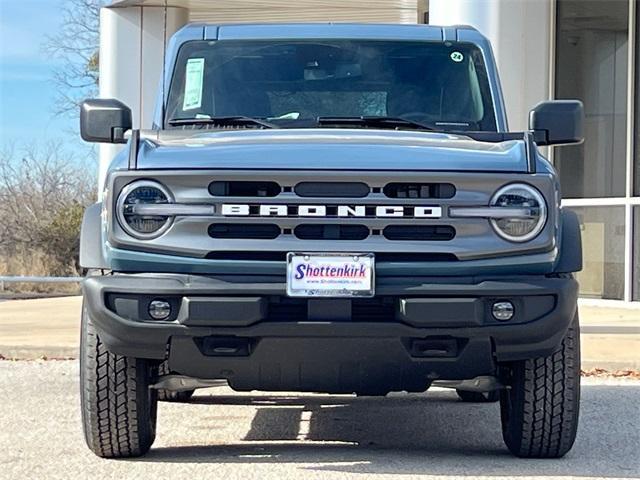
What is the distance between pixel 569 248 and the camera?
521 cm

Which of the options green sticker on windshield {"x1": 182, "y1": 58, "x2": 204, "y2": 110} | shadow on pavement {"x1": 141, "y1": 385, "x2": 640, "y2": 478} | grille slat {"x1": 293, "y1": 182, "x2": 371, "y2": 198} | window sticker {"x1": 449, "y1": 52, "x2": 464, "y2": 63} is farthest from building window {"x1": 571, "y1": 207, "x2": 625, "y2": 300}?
grille slat {"x1": 293, "y1": 182, "x2": 371, "y2": 198}

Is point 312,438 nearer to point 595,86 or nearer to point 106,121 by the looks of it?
point 106,121

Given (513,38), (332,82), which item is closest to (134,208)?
(332,82)

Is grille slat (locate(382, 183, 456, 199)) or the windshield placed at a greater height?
the windshield

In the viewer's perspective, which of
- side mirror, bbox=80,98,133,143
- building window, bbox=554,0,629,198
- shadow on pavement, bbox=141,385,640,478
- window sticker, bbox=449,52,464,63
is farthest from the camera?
building window, bbox=554,0,629,198

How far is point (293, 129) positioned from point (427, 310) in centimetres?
137

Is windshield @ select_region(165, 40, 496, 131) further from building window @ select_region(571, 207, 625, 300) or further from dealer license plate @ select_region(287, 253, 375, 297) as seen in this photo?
building window @ select_region(571, 207, 625, 300)

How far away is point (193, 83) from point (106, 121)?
645 mm

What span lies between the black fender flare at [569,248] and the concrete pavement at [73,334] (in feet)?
16.4

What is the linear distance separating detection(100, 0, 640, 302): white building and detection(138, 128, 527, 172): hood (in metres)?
9.11

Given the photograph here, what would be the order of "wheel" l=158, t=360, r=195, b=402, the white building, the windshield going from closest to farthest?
the windshield
"wheel" l=158, t=360, r=195, b=402
the white building

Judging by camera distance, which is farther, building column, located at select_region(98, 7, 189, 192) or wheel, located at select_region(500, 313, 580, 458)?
building column, located at select_region(98, 7, 189, 192)

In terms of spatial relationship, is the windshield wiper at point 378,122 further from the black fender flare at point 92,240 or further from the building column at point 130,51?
the building column at point 130,51

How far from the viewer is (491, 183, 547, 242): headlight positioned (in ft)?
16.6
